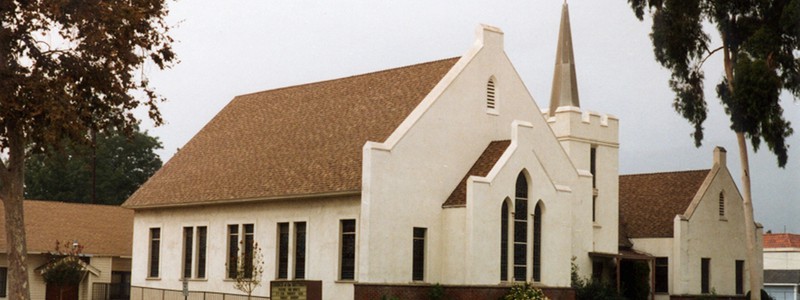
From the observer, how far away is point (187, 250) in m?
51.8

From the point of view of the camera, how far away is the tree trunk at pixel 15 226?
34.0 meters

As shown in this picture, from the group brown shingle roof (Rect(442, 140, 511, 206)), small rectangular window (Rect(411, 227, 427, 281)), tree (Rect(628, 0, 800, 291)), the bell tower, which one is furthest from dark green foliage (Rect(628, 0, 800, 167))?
small rectangular window (Rect(411, 227, 427, 281))

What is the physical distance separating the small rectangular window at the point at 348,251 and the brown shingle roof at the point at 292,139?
58.2 inches

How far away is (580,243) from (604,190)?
13.5 feet

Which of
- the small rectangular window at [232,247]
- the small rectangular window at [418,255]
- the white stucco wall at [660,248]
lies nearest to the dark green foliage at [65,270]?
the small rectangular window at [232,247]

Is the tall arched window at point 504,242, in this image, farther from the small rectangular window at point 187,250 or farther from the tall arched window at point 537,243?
the small rectangular window at point 187,250

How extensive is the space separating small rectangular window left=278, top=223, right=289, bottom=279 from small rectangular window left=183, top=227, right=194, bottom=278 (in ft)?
20.8

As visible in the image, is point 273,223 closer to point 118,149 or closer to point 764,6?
point 764,6

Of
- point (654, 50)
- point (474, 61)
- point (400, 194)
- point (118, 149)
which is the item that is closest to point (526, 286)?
point (400, 194)

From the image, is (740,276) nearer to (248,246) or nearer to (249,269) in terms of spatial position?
(248,246)

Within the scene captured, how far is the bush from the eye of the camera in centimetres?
4241

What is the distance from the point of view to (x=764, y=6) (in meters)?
53.0

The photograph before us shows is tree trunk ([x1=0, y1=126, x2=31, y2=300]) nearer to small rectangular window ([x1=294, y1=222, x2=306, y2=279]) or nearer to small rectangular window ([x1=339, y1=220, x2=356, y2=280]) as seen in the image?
small rectangular window ([x1=339, y1=220, x2=356, y2=280])

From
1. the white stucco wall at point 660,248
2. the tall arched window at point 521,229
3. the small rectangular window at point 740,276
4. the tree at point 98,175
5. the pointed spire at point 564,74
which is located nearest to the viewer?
the tall arched window at point 521,229
